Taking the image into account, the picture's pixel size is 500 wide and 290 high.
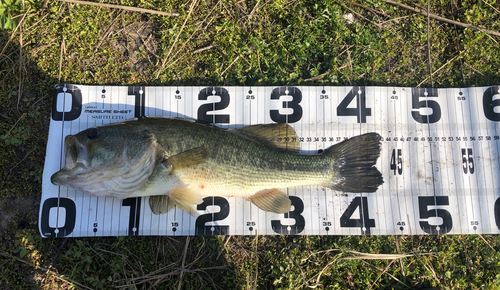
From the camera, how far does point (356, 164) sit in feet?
11.5

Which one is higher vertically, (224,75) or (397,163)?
(224,75)

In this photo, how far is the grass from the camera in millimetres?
3541

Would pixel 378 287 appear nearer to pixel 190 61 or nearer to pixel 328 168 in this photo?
pixel 328 168

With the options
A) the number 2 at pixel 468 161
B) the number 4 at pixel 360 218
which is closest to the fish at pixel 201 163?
the number 4 at pixel 360 218

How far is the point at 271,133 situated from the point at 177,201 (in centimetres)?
145

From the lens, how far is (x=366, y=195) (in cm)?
369

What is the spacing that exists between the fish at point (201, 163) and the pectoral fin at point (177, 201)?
1cm

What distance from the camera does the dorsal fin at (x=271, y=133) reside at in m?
3.49

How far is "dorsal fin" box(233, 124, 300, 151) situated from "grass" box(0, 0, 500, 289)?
0.75m

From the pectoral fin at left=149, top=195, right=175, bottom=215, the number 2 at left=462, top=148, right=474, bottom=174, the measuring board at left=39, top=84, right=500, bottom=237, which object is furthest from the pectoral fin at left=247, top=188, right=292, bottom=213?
the number 2 at left=462, top=148, right=474, bottom=174

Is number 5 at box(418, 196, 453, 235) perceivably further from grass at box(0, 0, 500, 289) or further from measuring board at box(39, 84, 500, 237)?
grass at box(0, 0, 500, 289)

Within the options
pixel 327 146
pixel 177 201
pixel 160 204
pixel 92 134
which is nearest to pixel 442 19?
pixel 327 146

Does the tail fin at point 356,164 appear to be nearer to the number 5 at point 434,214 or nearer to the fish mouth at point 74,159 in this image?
the number 5 at point 434,214

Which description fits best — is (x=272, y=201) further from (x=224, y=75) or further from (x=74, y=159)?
(x=74, y=159)
